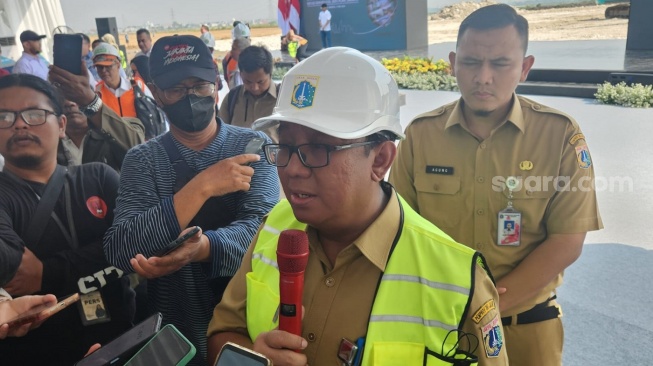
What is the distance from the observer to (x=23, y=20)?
43.8 ft

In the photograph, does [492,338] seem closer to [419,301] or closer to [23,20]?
[419,301]

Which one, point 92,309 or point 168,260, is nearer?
point 168,260

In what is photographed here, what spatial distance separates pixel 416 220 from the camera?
1.38m

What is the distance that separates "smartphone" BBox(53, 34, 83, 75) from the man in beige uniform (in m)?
1.99

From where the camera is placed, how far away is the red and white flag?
68.8 ft

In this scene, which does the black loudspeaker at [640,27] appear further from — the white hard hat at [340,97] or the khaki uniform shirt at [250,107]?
the white hard hat at [340,97]

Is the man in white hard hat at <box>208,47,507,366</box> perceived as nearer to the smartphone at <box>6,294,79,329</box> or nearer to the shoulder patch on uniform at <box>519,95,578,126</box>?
the smartphone at <box>6,294,79,329</box>

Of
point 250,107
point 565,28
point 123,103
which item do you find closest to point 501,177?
point 250,107

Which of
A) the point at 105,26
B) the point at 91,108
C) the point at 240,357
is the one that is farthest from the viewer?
the point at 105,26

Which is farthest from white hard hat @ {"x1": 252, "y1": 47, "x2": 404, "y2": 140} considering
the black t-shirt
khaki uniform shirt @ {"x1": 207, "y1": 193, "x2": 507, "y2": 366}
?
the black t-shirt

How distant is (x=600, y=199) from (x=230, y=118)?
3954mm

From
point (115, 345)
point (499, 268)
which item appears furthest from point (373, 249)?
point (499, 268)

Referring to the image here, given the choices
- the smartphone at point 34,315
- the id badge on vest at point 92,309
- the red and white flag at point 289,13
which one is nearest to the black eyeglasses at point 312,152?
the smartphone at point 34,315

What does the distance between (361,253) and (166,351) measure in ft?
1.83
